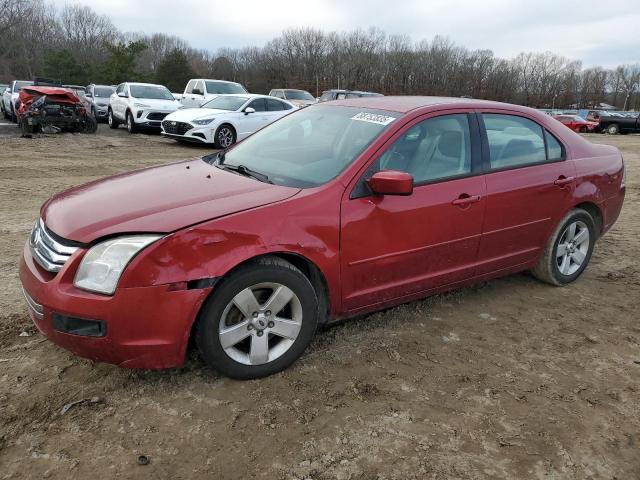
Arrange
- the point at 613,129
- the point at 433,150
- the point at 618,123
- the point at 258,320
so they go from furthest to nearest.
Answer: the point at 613,129
the point at 618,123
the point at 433,150
the point at 258,320

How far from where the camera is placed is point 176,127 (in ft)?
44.1

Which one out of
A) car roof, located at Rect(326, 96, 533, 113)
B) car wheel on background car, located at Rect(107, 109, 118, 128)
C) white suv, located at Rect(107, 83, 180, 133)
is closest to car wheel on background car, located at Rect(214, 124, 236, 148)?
white suv, located at Rect(107, 83, 180, 133)

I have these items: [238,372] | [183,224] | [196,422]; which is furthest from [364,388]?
[183,224]

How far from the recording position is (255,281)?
274 cm

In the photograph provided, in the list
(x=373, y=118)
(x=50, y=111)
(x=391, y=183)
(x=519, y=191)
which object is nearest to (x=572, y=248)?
(x=519, y=191)

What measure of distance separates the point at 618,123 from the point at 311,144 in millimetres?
30972

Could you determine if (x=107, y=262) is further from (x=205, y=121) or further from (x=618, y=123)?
(x=618, y=123)

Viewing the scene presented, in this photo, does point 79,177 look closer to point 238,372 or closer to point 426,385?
point 238,372

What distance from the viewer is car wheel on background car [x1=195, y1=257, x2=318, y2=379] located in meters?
2.70

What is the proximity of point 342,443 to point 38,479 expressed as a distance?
4.33 feet

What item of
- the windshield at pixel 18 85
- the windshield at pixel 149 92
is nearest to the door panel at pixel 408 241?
the windshield at pixel 149 92

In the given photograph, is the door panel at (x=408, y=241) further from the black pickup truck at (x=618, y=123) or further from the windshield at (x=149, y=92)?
the black pickup truck at (x=618, y=123)

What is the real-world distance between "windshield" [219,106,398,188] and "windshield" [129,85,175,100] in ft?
46.0

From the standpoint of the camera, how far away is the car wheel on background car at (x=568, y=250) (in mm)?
4285
